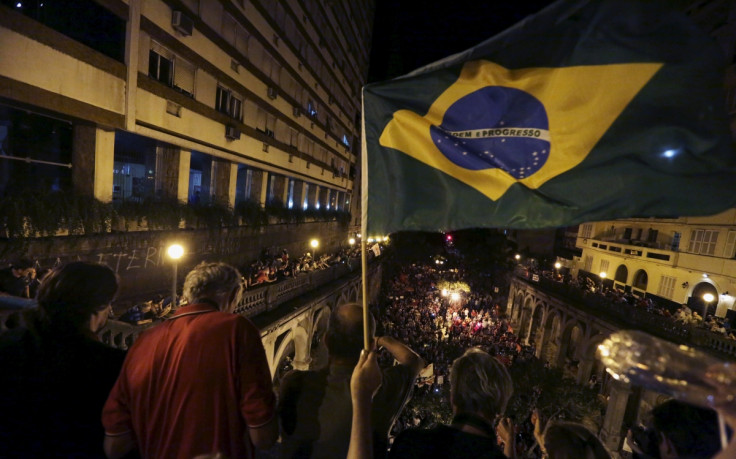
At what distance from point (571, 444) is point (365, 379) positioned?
1.23 meters

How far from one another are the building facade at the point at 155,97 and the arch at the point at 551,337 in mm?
25101

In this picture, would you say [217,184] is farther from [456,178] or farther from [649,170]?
[649,170]

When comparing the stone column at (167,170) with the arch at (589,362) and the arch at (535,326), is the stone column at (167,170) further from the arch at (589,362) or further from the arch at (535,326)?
the arch at (535,326)

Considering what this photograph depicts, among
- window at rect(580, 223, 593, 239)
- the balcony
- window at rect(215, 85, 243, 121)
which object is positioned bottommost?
the balcony

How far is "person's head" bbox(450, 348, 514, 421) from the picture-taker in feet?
6.29

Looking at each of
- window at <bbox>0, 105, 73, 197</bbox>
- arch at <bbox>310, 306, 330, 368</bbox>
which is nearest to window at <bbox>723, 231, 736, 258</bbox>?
arch at <bbox>310, 306, 330, 368</bbox>

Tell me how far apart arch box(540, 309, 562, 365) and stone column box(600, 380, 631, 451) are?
37.2 ft

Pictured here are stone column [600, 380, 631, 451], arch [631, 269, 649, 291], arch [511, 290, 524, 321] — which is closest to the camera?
stone column [600, 380, 631, 451]

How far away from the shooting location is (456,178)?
3.28m

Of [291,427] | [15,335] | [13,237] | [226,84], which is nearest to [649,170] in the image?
[291,427]

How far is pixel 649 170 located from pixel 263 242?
19479mm

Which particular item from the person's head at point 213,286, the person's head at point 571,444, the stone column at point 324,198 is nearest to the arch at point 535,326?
the stone column at point 324,198

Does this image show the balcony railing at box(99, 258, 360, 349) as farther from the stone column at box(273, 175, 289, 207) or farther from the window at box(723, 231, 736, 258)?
the window at box(723, 231, 736, 258)

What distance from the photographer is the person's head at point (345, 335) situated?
7.66ft
